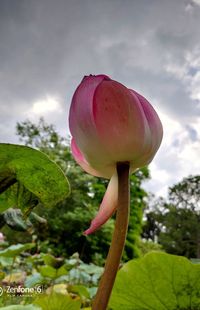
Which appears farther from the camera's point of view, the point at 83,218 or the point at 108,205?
the point at 83,218

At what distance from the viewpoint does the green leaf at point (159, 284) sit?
0.33 metres

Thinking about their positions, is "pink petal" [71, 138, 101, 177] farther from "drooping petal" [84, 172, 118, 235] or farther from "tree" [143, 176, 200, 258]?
"tree" [143, 176, 200, 258]

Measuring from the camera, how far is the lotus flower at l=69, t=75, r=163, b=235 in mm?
247

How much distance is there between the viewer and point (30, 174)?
1.10ft

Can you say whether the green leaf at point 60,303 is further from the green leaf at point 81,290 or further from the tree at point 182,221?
the tree at point 182,221

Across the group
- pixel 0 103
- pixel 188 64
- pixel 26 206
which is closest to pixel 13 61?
pixel 0 103

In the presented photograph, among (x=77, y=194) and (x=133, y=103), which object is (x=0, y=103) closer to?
(x=77, y=194)

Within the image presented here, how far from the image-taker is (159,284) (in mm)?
344

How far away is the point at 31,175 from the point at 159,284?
0.16m

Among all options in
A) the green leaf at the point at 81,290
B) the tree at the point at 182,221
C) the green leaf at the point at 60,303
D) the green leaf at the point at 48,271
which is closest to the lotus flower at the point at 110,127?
the green leaf at the point at 60,303

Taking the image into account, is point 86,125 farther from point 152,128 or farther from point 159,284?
point 159,284

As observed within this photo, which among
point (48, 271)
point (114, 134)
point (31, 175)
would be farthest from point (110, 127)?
point (48, 271)

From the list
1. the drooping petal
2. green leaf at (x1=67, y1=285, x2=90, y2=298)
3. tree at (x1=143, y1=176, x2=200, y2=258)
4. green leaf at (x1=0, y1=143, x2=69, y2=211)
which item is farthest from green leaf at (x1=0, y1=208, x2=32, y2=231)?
tree at (x1=143, y1=176, x2=200, y2=258)

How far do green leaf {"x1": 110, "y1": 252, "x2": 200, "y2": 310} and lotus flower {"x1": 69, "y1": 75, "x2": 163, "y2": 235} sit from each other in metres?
0.11
